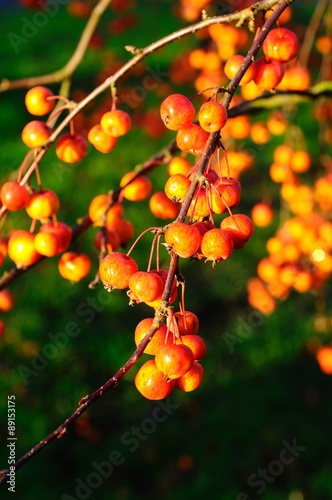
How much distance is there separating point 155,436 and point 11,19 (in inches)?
396

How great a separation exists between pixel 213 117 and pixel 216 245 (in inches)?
10.1

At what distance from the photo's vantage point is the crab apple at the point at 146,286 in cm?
117

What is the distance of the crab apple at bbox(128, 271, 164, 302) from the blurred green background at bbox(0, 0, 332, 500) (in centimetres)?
236

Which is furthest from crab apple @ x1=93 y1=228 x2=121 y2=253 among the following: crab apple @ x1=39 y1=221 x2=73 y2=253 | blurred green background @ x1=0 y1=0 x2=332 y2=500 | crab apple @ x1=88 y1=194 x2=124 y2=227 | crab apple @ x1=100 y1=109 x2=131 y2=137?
blurred green background @ x1=0 y1=0 x2=332 y2=500

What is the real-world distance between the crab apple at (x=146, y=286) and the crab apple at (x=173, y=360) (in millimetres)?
104

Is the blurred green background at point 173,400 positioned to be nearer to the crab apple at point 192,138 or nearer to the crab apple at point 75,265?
the crab apple at point 75,265

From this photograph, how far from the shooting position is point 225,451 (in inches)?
138

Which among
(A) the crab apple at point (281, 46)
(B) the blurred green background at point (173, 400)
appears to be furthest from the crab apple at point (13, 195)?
(B) the blurred green background at point (173, 400)

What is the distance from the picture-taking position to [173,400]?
3861 millimetres

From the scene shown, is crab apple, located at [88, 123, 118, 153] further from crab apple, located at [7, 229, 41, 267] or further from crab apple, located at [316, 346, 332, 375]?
crab apple, located at [316, 346, 332, 375]

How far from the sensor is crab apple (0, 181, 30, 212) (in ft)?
5.18

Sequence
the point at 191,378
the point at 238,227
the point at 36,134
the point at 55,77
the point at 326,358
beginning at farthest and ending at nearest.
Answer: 1. the point at 326,358
2. the point at 55,77
3. the point at 36,134
4. the point at 238,227
5. the point at 191,378

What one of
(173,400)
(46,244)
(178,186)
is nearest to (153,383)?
(178,186)

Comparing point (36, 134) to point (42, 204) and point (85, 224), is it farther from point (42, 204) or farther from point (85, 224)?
point (85, 224)
